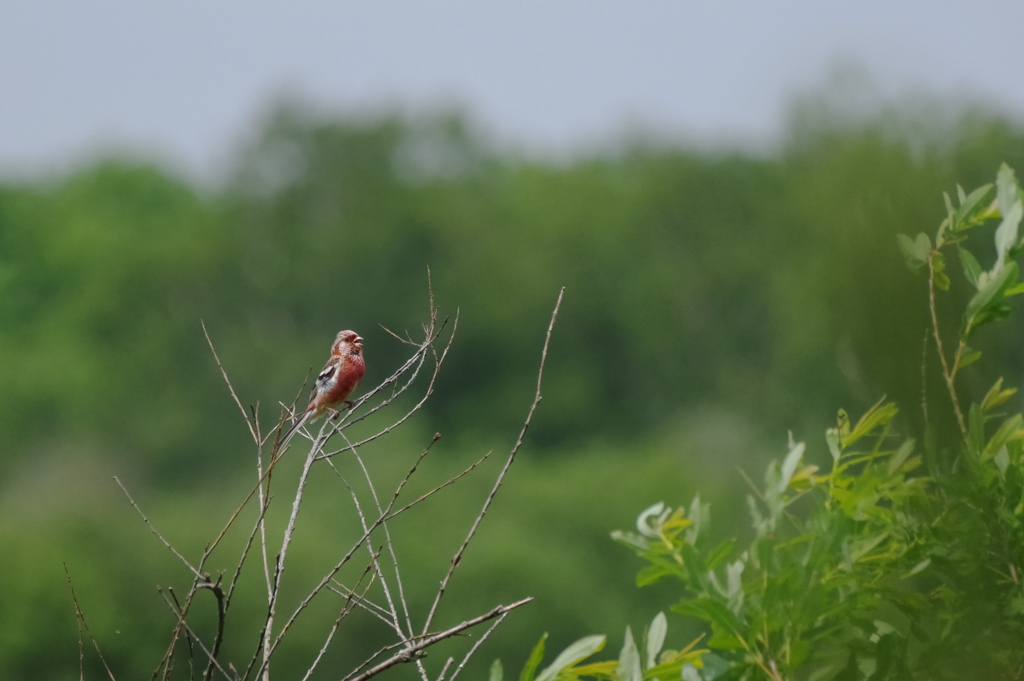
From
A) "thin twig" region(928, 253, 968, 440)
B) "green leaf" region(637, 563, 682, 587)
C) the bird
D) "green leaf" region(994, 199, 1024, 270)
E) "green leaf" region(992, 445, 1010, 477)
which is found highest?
"green leaf" region(994, 199, 1024, 270)

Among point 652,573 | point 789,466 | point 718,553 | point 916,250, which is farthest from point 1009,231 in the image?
point 652,573

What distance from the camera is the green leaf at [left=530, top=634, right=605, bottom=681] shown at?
2.58 meters

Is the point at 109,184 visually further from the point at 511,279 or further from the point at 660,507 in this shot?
the point at 660,507

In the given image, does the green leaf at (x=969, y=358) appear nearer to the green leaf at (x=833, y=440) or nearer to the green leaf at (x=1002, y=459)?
the green leaf at (x=1002, y=459)

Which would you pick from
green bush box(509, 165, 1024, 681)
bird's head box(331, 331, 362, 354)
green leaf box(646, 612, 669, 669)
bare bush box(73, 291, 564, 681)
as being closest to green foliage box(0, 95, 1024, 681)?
bird's head box(331, 331, 362, 354)

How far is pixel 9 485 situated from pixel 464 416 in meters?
A: 18.0

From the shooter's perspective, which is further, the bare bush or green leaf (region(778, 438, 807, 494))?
green leaf (region(778, 438, 807, 494))

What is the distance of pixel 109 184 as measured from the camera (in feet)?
178

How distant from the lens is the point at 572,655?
2605mm

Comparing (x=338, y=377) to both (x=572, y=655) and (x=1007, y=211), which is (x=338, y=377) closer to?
(x=572, y=655)

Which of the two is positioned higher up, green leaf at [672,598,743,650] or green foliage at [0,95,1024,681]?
green leaf at [672,598,743,650]

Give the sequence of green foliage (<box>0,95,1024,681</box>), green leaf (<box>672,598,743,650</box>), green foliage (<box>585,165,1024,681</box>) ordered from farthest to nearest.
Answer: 1. green foliage (<box>0,95,1024,681</box>)
2. green leaf (<box>672,598,743,650</box>)
3. green foliage (<box>585,165,1024,681</box>)

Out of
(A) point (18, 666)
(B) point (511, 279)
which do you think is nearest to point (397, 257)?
(B) point (511, 279)

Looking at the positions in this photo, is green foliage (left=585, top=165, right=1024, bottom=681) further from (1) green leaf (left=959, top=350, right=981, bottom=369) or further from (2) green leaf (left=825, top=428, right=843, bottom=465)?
(2) green leaf (left=825, top=428, right=843, bottom=465)
